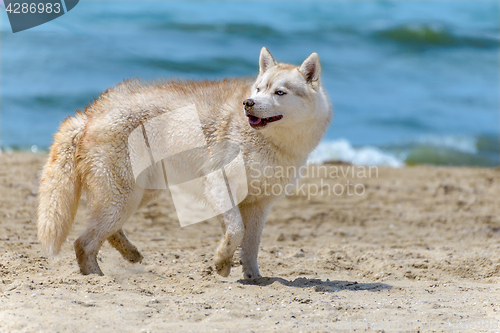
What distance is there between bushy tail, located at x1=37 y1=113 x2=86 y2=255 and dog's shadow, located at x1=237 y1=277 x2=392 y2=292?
66.5 inches

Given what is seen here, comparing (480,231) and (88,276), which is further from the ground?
(88,276)

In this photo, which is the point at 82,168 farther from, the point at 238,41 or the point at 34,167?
the point at 238,41

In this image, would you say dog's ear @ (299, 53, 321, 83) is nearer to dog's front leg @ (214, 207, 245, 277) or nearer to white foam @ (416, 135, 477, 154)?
dog's front leg @ (214, 207, 245, 277)

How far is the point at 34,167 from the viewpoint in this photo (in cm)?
777

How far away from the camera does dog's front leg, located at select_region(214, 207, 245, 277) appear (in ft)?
14.7

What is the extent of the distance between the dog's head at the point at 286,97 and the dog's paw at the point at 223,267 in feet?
4.08

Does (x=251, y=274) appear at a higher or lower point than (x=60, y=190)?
lower

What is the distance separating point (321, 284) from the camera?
454cm

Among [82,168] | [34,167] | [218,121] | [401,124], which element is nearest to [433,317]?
[218,121]

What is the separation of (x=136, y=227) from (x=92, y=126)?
7.28 feet

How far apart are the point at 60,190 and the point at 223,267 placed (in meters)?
1.61

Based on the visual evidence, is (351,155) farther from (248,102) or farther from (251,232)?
(248,102)

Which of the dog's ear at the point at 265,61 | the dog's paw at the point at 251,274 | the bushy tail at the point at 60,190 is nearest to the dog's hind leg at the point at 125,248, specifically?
the bushy tail at the point at 60,190

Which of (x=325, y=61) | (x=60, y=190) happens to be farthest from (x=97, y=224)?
(x=325, y=61)
